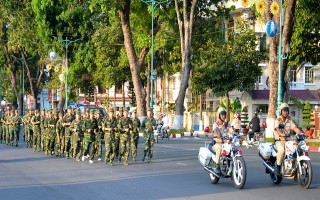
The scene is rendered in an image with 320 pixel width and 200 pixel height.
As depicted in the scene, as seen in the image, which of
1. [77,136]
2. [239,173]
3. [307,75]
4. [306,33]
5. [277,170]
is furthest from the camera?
[307,75]

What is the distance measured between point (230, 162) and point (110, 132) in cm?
684

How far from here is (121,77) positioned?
59.2 metres

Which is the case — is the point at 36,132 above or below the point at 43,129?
below

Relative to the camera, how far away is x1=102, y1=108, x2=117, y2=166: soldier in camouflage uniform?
20.0 metres

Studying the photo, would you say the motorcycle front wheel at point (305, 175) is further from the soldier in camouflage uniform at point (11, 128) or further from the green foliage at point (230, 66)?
the green foliage at point (230, 66)

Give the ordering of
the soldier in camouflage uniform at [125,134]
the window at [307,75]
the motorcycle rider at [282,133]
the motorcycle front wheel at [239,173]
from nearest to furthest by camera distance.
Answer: the motorcycle front wheel at [239,173] < the motorcycle rider at [282,133] < the soldier in camouflage uniform at [125,134] < the window at [307,75]

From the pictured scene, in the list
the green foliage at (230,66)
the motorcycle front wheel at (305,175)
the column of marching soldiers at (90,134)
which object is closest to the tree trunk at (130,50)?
the green foliage at (230,66)

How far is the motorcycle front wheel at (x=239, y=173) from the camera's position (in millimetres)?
13289

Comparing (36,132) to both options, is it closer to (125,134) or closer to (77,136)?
(77,136)

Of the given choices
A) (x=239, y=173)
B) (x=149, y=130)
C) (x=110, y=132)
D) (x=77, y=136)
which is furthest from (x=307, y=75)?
(x=239, y=173)

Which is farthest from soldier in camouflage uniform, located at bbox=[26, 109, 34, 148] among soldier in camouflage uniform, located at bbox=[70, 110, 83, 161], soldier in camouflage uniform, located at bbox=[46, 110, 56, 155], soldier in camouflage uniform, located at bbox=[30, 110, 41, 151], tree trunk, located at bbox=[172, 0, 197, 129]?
tree trunk, located at bbox=[172, 0, 197, 129]

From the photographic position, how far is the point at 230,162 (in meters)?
13.9

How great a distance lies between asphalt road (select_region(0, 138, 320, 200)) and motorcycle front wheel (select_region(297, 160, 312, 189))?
0.57 feet

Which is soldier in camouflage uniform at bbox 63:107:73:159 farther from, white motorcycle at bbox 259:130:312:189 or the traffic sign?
the traffic sign
